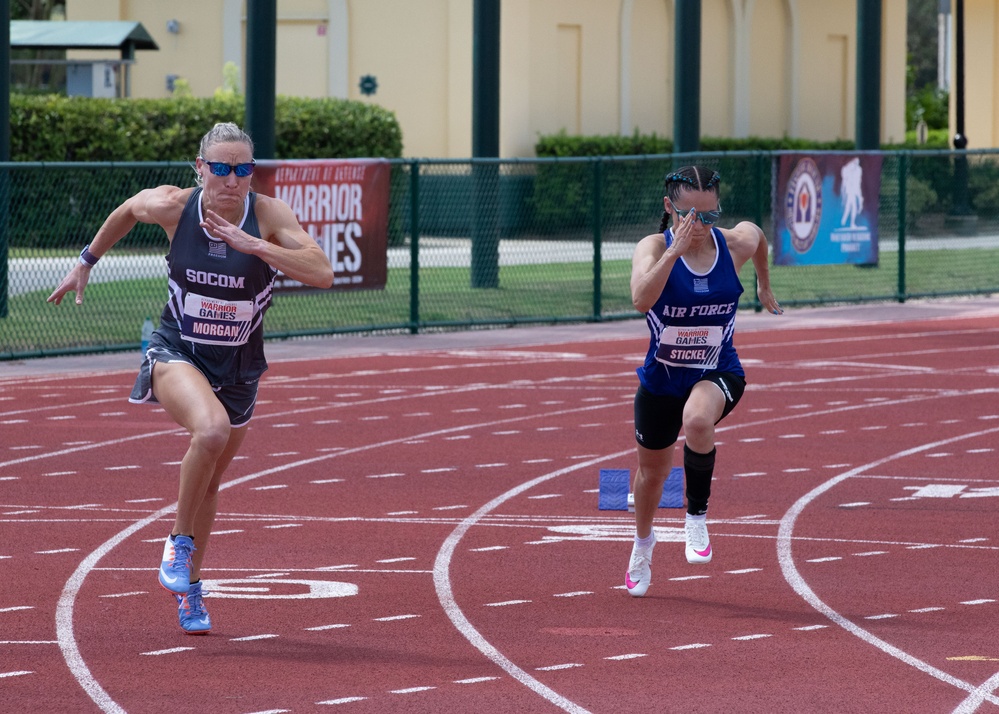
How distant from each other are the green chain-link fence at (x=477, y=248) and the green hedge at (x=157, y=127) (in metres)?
8.56

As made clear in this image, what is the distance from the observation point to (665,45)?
39.8 meters

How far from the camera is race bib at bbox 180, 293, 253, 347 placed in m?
7.22

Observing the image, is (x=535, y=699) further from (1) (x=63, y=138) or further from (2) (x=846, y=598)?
(1) (x=63, y=138)

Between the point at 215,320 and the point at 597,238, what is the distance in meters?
14.3

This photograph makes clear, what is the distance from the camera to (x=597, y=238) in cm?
2136

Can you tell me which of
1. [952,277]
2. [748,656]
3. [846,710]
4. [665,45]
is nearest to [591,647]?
[748,656]

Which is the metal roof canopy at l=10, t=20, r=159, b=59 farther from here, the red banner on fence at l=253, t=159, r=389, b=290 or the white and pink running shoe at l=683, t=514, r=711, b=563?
the white and pink running shoe at l=683, t=514, r=711, b=563

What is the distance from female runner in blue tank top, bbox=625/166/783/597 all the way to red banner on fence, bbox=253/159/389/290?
10332 mm

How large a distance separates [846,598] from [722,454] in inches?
166

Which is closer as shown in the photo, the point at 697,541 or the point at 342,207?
the point at 697,541

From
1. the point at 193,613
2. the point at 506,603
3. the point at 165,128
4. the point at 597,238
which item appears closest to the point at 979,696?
the point at 506,603

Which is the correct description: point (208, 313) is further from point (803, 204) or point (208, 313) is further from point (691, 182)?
point (803, 204)

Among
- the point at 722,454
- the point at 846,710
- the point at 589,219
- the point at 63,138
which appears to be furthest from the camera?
the point at 63,138

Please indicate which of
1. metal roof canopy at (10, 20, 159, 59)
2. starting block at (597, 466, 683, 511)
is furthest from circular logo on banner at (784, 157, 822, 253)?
metal roof canopy at (10, 20, 159, 59)
